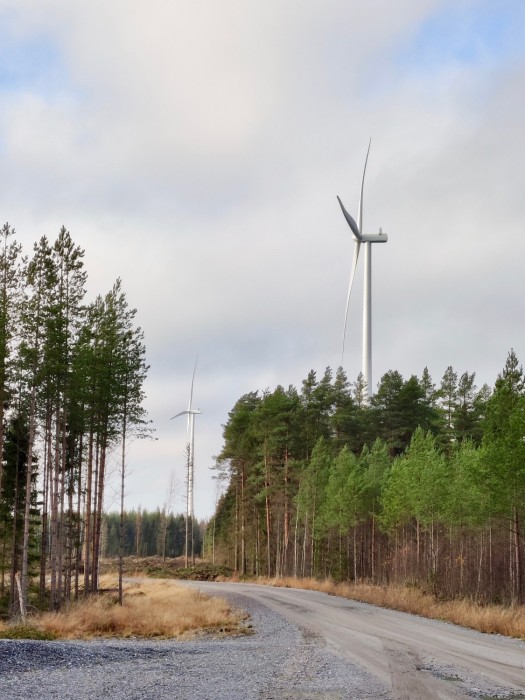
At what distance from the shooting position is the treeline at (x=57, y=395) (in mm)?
33312

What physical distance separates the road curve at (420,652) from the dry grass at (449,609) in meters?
0.80

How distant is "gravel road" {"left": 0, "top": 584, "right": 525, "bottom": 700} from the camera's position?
42.2 feet

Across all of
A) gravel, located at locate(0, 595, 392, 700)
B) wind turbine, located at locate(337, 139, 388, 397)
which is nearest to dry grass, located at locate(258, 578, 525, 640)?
gravel, located at locate(0, 595, 392, 700)

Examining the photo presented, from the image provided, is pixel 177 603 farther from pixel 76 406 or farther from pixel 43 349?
pixel 43 349

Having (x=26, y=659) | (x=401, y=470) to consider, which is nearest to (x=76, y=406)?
(x=26, y=659)

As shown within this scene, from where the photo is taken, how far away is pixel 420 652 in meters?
18.9

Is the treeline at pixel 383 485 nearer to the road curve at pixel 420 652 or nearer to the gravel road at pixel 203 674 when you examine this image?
the road curve at pixel 420 652

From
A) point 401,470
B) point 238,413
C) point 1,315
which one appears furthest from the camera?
point 238,413

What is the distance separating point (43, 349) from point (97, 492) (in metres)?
10.2

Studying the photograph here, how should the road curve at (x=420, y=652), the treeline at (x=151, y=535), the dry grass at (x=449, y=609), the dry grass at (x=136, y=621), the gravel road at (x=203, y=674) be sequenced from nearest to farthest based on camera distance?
the gravel road at (x=203, y=674)
the road curve at (x=420, y=652)
the dry grass at (x=449, y=609)
the dry grass at (x=136, y=621)
the treeline at (x=151, y=535)

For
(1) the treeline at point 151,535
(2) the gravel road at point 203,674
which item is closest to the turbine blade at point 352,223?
(2) the gravel road at point 203,674

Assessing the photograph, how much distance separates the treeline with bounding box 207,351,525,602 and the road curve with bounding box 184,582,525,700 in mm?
11232

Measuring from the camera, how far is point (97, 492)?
1576 inches

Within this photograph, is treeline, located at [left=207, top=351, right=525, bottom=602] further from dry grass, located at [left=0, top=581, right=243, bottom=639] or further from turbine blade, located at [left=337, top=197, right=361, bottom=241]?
turbine blade, located at [left=337, top=197, right=361, bottom=241]
